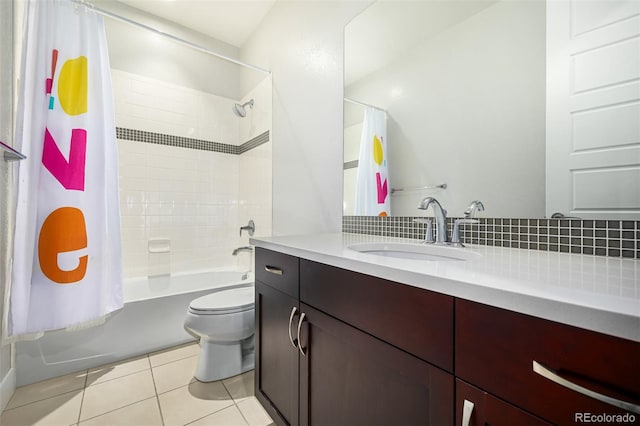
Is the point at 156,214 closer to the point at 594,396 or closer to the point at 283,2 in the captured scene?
the point at 283,2

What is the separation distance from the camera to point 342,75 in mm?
1652

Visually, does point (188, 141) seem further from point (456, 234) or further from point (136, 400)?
point (456, 234)

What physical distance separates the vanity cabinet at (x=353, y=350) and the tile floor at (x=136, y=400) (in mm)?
321

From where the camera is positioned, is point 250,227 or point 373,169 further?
point 250,227

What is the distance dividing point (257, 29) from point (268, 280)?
2465mm

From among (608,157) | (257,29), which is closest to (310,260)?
(608,157)

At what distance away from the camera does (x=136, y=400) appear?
1437 mm

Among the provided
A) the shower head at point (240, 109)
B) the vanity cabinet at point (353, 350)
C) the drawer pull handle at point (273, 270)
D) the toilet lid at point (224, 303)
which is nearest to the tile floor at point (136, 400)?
the vanity cabinet at point (353, 350)

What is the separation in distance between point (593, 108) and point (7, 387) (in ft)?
8.95

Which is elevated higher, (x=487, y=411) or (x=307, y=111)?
(x=307, y=111)

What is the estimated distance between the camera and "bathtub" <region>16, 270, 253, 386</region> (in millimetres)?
1584

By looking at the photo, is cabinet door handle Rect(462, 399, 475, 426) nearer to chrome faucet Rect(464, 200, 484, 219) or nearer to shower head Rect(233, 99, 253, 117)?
chrome faucet Rect(464, 200, 484, 219)

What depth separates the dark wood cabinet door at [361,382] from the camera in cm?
60

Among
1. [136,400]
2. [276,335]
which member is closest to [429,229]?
[276,335]
